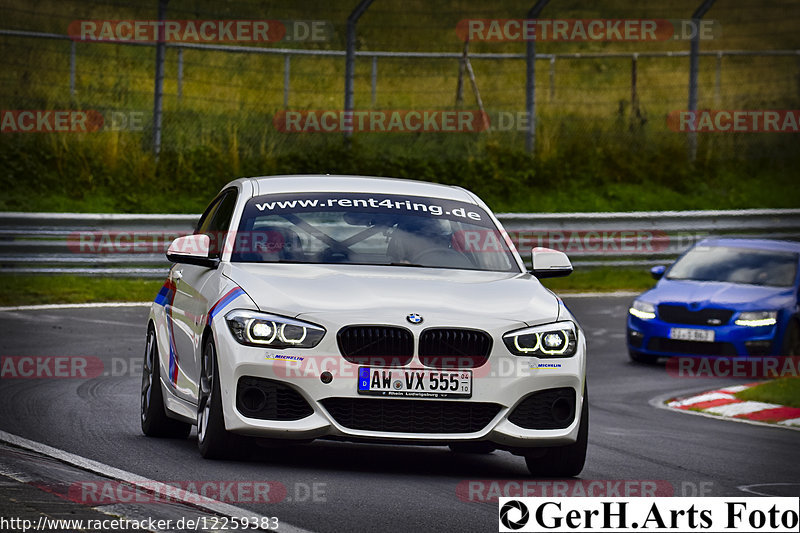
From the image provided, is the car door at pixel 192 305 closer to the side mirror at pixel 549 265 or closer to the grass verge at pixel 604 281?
the side mirror at pixel 549 265

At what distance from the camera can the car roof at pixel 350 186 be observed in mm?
10352

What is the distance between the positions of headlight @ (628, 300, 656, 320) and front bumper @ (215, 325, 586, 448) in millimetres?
9439

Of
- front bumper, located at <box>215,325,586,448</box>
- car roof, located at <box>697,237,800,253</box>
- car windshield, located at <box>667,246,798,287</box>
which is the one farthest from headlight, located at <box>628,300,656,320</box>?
front bumper, located at <box>215,325,586,448</box>

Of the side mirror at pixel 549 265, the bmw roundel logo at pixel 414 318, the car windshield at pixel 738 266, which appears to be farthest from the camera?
the car windshield at pixel 738 266

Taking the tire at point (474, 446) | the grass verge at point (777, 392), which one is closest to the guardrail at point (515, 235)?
the grass verge at point (777, 392)

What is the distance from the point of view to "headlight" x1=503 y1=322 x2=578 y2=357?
8.91m

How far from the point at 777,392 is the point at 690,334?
2.68 m

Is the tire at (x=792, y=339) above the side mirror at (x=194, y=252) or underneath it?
underneath

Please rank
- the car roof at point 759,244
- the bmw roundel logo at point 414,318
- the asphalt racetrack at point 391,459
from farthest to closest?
1. the car roof at point 759,244
2. the bmw roundel logo at point 414,318
3. the asphalt racetrack at point 391,459

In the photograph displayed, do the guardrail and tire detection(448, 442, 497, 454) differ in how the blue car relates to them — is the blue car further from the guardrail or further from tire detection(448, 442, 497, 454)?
tire detection(448, 442, 497, 454)

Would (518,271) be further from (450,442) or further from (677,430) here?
(677,430)

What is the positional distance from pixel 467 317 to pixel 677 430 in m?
4.37

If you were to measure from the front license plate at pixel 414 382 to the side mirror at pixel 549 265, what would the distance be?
58.9 inches

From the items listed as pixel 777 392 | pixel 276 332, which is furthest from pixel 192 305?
pixel 777 392
